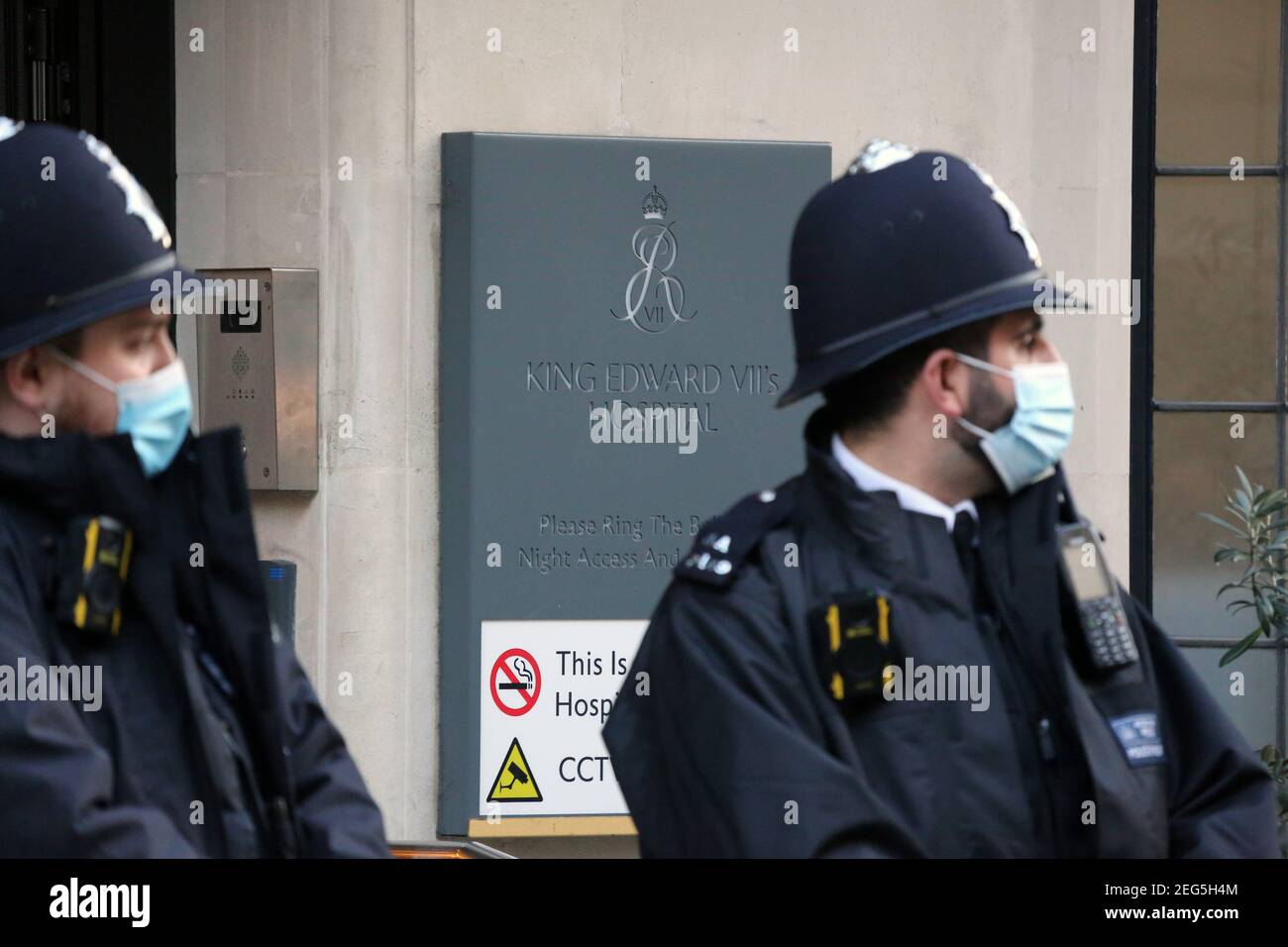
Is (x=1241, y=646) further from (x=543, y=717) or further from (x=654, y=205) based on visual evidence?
(x=654, y=205)

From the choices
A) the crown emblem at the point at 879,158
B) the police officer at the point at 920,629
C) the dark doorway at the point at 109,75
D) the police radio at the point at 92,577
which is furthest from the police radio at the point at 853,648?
the dark doorway at the point at 109,75

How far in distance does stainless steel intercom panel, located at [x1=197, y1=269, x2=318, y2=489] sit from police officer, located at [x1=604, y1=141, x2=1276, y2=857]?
3452 mm

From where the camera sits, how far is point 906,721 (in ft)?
7.30

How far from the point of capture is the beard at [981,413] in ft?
7.97

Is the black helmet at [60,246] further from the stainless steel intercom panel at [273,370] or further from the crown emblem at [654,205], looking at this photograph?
the crown emblem at [654,205]

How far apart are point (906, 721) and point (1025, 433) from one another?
1.47 feet

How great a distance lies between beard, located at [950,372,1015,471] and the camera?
2428 mm

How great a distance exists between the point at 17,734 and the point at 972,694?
112 centimetres

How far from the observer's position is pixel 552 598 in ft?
18.9

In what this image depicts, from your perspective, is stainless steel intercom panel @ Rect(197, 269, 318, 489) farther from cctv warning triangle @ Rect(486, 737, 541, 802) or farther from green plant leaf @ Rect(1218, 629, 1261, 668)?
green plant leaf @ Rect(1218, 629, 1261, 668)

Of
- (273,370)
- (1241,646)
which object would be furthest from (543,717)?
(1241,646)

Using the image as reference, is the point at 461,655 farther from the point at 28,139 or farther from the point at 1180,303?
the point at 28,139
